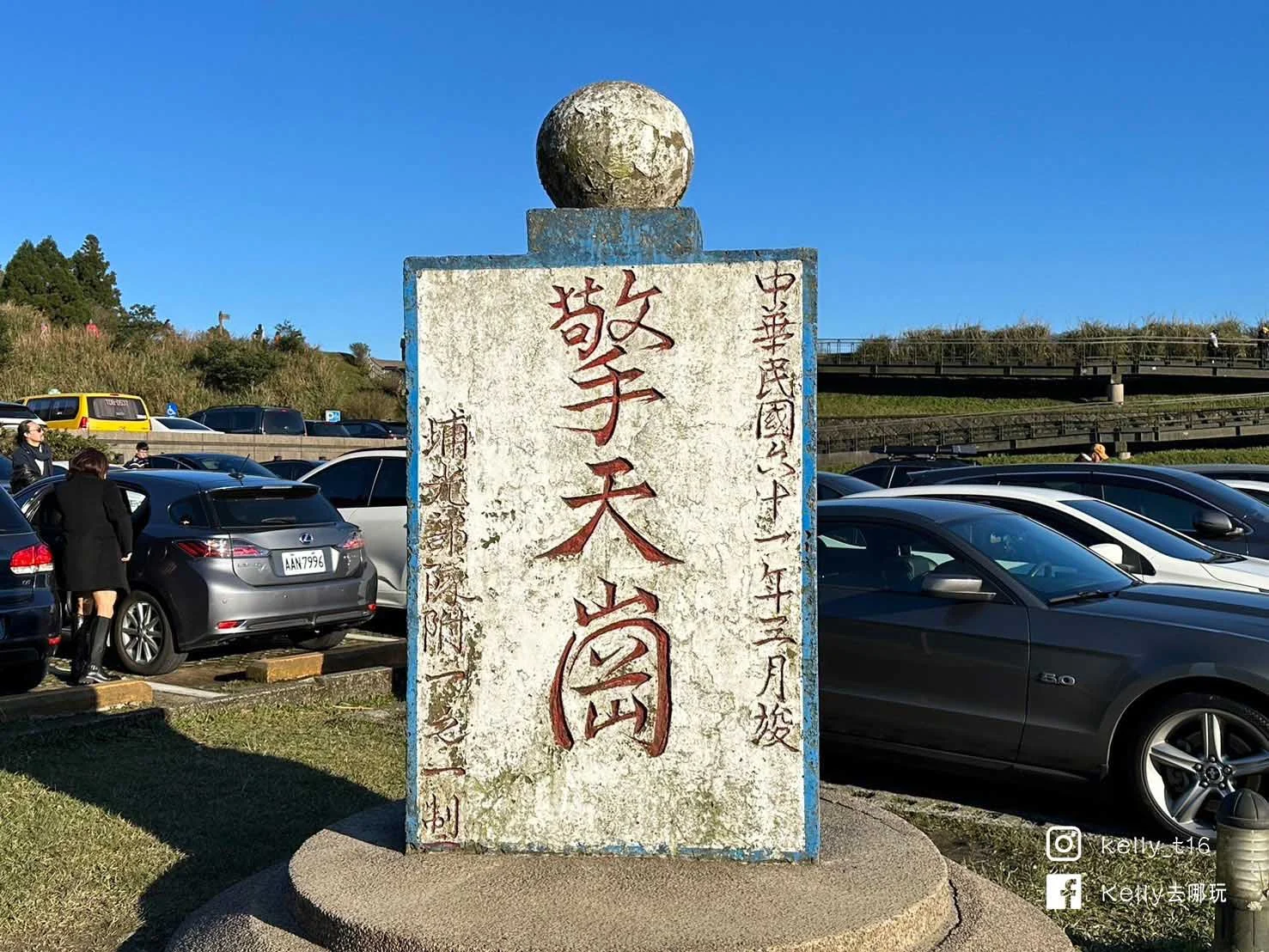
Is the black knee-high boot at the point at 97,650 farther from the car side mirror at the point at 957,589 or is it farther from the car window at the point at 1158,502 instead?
the car window at the point at 1158,502

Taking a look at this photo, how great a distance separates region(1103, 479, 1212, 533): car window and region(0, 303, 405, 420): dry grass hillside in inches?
1377

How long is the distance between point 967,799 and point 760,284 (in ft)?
11.5

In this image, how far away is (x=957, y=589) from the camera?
6.26m

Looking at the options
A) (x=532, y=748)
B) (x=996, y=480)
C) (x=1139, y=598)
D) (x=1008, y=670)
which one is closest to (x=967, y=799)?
(x=1008, y=670)

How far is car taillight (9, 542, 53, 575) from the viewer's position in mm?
7652

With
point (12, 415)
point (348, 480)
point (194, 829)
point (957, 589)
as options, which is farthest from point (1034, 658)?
point (12, 415)

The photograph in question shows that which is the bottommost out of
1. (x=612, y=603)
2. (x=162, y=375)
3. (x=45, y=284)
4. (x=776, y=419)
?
(x=612, y=603)

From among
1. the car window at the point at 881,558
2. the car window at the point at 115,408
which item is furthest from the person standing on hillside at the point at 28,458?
the car window at the point at 115,408

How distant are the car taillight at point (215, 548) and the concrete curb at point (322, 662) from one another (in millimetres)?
781

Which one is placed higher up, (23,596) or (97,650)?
(23,596)

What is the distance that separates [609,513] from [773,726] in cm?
85

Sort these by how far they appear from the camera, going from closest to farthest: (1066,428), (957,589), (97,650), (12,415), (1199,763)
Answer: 1. (1199,763)
2. (957,589)
3. (97,650)
4. (12,415)
5. (1066,428)

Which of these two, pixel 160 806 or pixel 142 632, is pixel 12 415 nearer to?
pixel 142 632

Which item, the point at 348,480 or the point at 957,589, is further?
the point at 348,480
